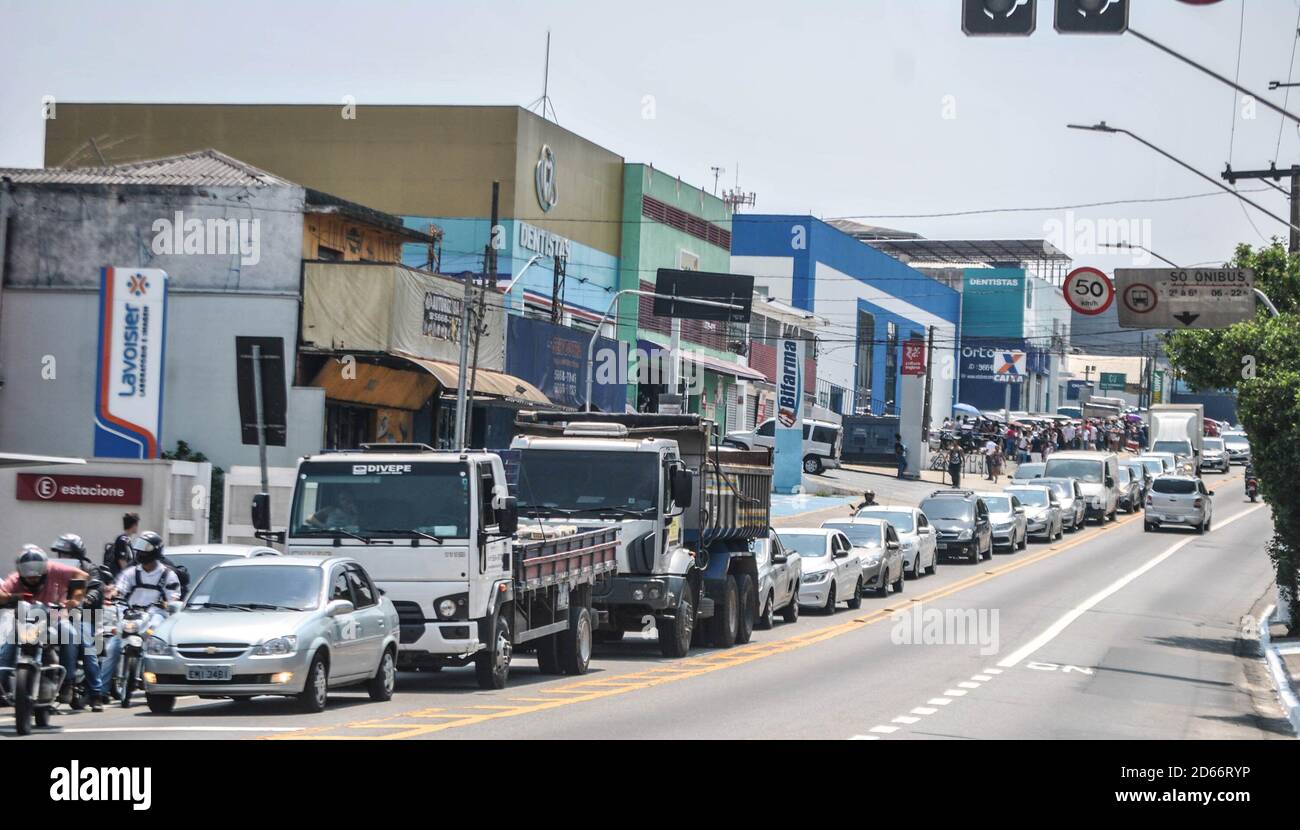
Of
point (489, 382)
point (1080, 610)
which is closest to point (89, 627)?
point (1080, 610)

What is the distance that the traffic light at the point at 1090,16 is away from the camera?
13703mm

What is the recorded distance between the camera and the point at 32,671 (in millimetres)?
14125

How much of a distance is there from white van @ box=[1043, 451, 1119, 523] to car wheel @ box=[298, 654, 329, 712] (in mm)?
44077

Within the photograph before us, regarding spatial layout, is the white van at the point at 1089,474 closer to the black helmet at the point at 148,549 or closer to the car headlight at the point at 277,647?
the black helmet at the point at 148,549

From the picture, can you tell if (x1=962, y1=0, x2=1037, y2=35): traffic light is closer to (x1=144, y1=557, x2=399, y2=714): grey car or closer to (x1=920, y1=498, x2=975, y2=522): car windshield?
(x1=144, y1=557, x2=399, y2=714): grey car

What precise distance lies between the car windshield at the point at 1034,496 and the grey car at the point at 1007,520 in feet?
5.80

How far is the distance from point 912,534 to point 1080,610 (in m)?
7.24

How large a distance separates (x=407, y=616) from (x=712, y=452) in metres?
7.17

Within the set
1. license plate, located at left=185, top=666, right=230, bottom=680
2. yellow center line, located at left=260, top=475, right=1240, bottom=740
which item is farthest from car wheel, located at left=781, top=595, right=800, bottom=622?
license plate, located at left=185, top=666, right=230, bottom=680

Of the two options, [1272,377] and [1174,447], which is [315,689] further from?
[1174,447]

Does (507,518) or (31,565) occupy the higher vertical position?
(507,518)

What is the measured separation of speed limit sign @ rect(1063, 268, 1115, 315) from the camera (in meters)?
25.8
